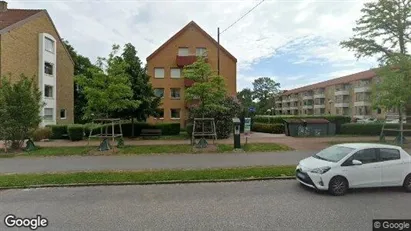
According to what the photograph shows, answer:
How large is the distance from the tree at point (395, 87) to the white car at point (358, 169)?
1082cm

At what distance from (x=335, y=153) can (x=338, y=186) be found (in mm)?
1122

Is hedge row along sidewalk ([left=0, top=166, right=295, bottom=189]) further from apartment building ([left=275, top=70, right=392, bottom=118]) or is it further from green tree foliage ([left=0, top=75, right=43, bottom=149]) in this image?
apartment building ([left=275, top=70, right=392, bottom=118])

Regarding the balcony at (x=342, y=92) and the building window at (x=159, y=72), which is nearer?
the building window at (x=159, y=72)

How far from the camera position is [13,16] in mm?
28688

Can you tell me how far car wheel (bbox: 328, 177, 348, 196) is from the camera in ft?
23.2

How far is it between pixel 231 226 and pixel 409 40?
27.9 meters

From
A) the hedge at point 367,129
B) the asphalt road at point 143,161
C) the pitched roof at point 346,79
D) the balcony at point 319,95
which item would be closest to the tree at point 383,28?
the hedge at point 367,129

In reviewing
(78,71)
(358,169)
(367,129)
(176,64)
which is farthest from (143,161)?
(78,71)

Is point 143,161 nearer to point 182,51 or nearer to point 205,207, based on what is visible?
point 205,207

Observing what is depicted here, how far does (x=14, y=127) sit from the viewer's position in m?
15.2

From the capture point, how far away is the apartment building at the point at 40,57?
25312mm

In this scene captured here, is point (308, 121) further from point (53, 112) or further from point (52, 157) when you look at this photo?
point (53, 112)

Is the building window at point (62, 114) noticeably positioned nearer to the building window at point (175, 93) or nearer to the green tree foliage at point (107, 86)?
the building window at point (175, 93)

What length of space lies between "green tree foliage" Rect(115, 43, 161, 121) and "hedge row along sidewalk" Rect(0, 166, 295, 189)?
38.6 ft
